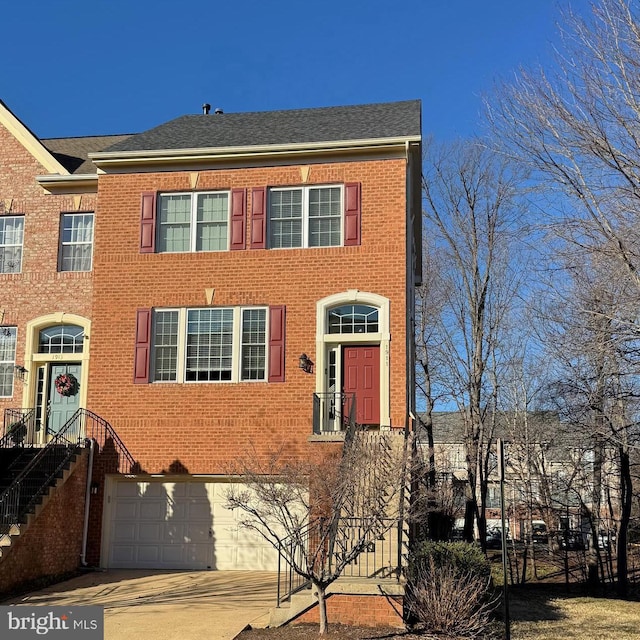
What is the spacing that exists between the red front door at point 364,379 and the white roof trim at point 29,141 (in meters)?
8.46

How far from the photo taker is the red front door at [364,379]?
17000 mm

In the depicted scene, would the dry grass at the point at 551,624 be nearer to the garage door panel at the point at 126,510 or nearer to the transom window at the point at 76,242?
the garage door panel at the point at 126,510

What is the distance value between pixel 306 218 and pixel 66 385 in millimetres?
6745

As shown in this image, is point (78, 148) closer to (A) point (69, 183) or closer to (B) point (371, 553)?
(A) point (69, 183)

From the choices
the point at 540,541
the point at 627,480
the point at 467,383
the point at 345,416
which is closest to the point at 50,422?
the point at 345,416

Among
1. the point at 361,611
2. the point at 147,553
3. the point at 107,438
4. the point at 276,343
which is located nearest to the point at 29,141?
the point at 107,438

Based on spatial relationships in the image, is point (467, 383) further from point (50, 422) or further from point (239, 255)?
point (50, 422)

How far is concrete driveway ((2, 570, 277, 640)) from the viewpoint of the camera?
35.3ft

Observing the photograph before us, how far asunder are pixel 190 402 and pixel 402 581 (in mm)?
7296

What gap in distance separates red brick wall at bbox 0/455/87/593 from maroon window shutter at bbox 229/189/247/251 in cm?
565

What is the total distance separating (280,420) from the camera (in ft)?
54.7

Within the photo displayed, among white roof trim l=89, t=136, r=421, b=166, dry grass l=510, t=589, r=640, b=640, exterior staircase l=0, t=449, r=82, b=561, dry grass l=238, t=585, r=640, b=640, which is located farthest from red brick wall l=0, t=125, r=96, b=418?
dry grass l=510, t=589, r=640, b=640

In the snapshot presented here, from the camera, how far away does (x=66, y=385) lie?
60.2ft

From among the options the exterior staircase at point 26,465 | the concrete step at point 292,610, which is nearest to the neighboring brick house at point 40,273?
the exterior staircase at point 26,465
